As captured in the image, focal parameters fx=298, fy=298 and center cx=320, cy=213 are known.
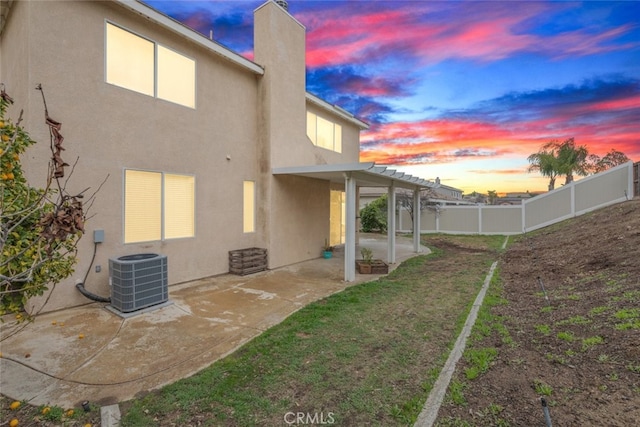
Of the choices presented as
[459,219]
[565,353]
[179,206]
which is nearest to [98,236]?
[179,206]

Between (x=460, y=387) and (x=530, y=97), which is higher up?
(x=530, y=97)

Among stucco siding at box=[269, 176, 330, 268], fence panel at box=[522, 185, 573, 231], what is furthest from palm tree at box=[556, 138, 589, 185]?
stucco siding at box=[269, 176, 330, 268]

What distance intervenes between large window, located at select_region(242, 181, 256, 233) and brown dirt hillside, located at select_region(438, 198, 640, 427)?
21.2 feet

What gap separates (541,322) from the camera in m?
4.60

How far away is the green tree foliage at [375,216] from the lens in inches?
790

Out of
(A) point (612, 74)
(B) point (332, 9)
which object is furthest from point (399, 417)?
(A) point (612, 74)

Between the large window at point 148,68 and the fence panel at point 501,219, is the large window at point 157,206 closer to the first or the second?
the large window at point 148,68

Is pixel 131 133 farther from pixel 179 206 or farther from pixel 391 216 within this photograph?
pixel 391 216

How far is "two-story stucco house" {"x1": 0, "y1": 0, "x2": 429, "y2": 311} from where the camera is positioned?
17.4ft

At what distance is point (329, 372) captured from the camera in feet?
11.1

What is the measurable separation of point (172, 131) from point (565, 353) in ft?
26.3

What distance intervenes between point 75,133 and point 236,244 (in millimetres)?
4363

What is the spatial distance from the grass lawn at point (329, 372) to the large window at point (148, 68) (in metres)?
5.72

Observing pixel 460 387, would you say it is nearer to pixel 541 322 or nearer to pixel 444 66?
pixel 541 322
